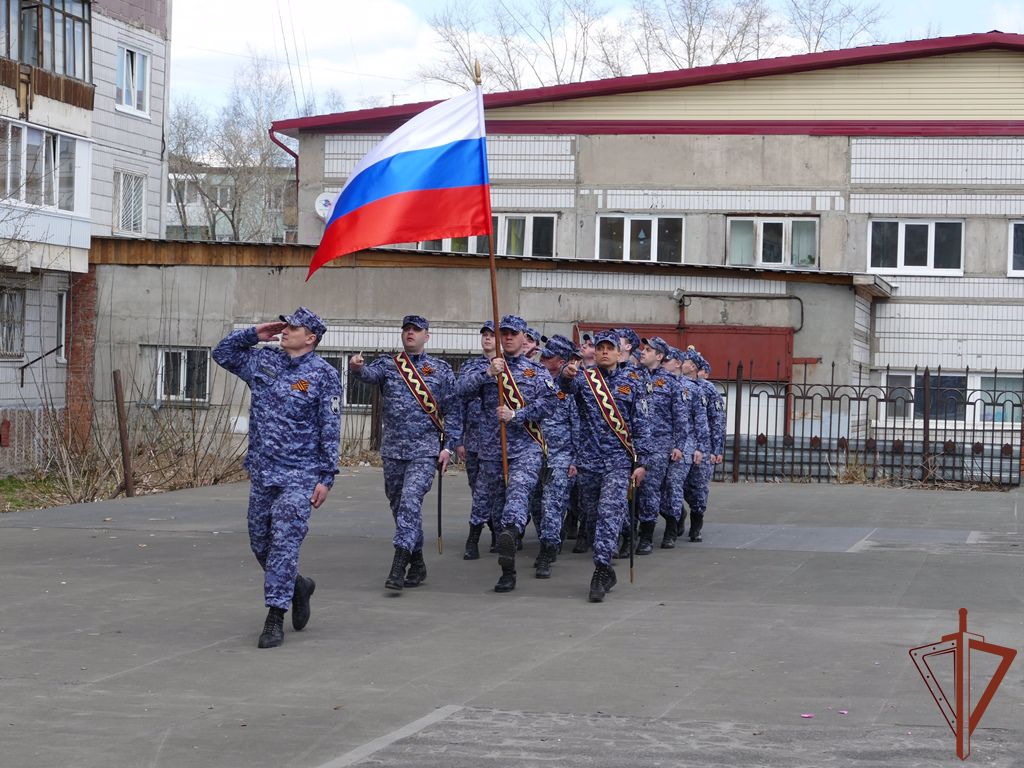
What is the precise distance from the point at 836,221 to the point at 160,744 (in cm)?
2406

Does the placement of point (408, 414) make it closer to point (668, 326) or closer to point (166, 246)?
point (668, 326)

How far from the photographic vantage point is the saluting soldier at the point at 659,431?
1320 cm

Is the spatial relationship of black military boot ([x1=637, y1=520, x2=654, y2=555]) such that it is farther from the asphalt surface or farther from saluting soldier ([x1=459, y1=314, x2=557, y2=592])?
saluting soldier ([x1=459, y1=314, x2=557, y2=592])

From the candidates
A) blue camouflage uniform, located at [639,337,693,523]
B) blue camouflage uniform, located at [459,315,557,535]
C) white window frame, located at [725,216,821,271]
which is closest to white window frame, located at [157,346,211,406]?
white window frame, located at [725,216,821,271]

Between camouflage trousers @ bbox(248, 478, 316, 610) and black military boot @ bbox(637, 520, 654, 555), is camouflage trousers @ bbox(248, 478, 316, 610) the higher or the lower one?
the higher one

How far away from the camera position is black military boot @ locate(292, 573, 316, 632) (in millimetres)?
9047

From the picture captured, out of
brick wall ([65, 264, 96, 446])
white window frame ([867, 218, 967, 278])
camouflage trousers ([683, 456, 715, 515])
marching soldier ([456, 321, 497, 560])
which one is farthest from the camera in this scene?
white window frame ([867, 218, 967, 278])

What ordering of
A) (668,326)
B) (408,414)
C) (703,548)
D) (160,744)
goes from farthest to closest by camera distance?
(668,326), (703,548), (408,414), (160,744)

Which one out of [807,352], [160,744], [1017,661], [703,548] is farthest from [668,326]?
[160,744]

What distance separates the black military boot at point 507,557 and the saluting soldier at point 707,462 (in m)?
3.86

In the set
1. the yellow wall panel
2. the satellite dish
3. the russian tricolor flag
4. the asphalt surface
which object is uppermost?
the yellow wall panel

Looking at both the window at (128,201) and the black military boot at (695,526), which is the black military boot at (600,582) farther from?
the window at (128,201)

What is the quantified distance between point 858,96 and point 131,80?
1627 centimetres

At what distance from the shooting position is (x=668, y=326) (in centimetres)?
2559
